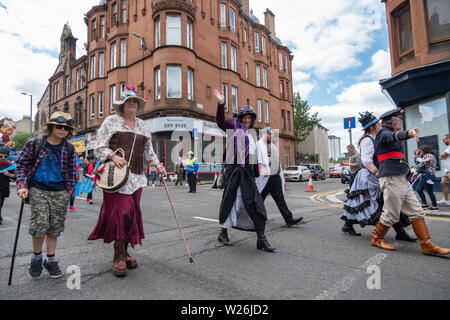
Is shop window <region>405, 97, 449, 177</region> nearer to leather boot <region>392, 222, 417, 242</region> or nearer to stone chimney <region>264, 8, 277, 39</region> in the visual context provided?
leather boot <region>392, 222, 417, 242</region>

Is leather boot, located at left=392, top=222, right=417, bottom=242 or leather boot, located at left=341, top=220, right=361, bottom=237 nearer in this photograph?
leather boot, located at left=392, top=222, right=417, bottom=242

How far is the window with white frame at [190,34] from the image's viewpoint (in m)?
22.1

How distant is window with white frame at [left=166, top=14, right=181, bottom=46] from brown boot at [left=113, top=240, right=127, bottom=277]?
21508 mm

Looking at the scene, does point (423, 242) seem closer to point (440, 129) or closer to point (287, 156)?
point (440, 129)

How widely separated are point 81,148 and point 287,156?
25.3 m

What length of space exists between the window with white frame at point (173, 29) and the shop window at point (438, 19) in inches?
650

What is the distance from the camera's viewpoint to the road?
2449 millimetres

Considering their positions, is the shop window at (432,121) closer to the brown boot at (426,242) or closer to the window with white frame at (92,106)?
the brown boot at (426,242)

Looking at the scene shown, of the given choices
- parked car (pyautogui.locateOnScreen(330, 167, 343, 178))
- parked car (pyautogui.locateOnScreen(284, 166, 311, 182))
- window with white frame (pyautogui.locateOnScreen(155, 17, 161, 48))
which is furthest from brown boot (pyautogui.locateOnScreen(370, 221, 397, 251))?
parked car (pyautogui.locateOnScreen(330, 167, 343, 178))

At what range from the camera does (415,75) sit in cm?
1105

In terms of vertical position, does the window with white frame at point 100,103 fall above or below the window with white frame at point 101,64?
below

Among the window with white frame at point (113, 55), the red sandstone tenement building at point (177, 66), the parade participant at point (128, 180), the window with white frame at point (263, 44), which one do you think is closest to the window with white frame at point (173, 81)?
the red sandstone tenement building at point (177, 66)

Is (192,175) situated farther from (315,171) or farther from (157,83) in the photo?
(315,171)
